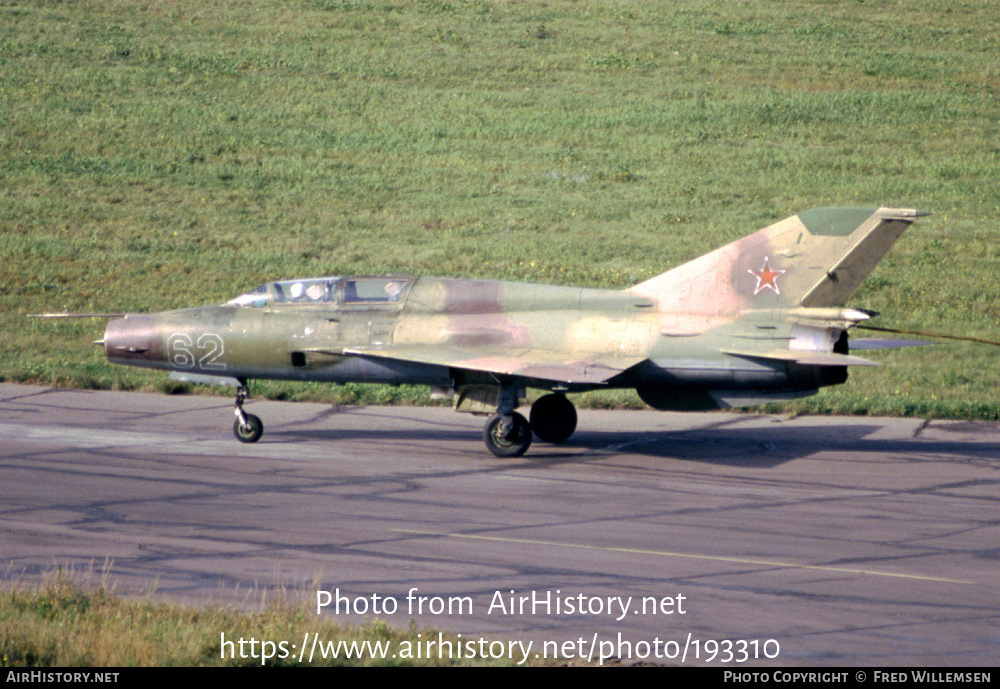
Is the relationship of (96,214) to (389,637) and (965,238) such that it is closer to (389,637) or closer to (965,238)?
(965,238)

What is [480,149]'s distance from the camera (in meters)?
41.5

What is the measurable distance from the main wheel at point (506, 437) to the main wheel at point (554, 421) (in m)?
1.23

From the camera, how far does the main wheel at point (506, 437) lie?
15.8 meters

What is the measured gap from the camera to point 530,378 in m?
15.5

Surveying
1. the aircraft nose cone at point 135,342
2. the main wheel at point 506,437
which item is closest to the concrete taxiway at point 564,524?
the main wheel at point 506,437

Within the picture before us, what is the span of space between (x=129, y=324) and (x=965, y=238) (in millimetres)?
25044

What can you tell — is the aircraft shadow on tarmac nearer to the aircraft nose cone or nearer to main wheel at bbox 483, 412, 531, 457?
main wheel at bbox 483, 412, 531, 457

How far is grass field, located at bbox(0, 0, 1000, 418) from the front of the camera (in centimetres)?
2983

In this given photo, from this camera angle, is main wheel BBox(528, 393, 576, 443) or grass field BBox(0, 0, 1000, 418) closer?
main wheel BBox(528, 393, 576, 443)

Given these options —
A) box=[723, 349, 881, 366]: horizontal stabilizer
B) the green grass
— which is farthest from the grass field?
the green grass

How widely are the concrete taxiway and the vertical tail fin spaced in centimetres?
224

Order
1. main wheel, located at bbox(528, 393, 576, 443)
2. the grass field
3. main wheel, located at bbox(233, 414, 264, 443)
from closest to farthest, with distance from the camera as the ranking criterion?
1. main wheel, located at bbox(233, 414, 264, 443)
2. main wheel, located at bbox(528, 393, 576, 443)
3. the grass field

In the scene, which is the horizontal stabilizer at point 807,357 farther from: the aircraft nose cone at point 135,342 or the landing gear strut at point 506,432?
Result: the aircraft nose cone at point 135,342

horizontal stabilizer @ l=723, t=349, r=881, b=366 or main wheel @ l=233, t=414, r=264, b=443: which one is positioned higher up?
horizontal stabilizer @ l=723, t=349, r=881, b=366
